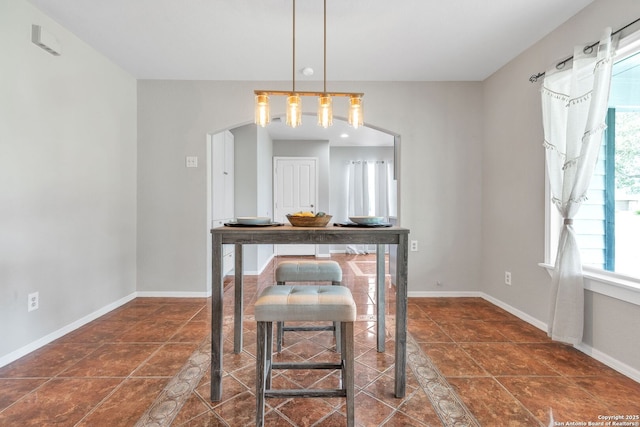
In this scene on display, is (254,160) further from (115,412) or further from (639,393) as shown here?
(639,393)

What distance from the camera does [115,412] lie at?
1.54m

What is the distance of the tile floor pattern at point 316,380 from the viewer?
4.98ft

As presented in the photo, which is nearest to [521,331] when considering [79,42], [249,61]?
[249,61]

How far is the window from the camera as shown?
2.02 metres

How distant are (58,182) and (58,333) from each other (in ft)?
3.78

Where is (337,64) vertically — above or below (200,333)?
above

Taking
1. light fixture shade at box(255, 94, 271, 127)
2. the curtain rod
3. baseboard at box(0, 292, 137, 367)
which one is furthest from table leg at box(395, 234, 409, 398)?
baseboard at box(0, 292, 137, 367)

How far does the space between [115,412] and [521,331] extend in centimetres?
282

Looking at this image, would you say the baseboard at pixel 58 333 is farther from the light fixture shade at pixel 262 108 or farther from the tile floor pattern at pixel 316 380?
the light fixture shade at pixel 262 108

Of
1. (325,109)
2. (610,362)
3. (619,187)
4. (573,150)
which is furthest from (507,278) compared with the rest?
(325,109)

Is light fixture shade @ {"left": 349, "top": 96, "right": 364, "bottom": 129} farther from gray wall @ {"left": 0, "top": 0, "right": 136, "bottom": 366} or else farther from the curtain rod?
gray wall @ {"left": 0, "top": 0, "right": 136, "bottom": 366}

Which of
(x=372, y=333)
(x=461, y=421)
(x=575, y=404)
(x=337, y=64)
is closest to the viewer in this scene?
(x=461, y=421)

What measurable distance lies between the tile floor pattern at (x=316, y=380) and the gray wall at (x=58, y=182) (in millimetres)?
357

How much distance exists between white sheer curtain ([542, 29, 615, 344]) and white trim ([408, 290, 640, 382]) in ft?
0.32
